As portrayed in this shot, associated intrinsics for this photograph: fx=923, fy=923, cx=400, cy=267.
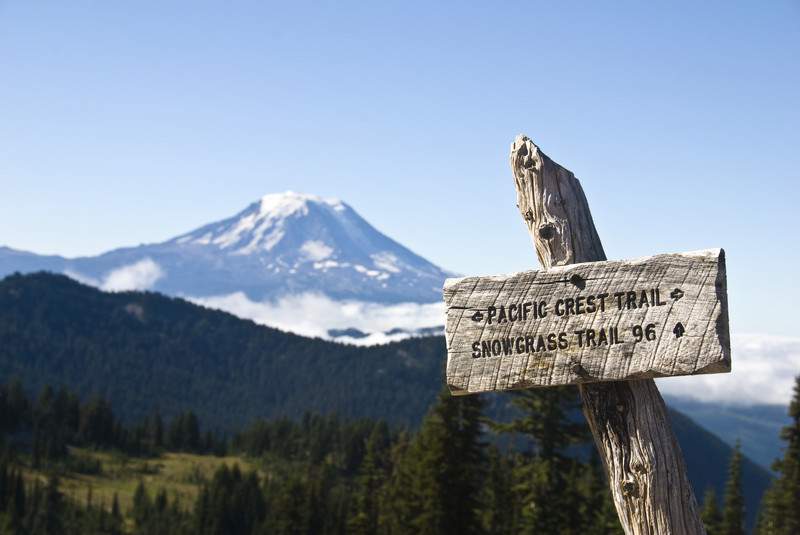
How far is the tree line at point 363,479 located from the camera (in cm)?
3247

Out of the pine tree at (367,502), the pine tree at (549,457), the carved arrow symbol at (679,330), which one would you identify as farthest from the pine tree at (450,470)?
the carved arrow symbol at (679,330)

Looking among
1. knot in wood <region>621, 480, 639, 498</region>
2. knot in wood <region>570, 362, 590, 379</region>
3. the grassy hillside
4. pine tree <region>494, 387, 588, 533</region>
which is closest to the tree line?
pine tree <region>494, 387, 588, 533</region>

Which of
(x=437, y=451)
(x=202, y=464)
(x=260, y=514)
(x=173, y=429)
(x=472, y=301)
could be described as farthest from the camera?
(x=173, y=429)

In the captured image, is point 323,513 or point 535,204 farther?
point 323,513

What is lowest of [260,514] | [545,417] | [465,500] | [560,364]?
[260,514]

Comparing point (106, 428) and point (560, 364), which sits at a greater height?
point (560, 364)

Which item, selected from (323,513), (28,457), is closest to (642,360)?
(323,513)

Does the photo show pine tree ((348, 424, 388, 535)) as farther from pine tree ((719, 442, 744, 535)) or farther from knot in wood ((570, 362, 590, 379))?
knot in wood ((570, 362, 590, 379))

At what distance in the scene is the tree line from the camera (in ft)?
107

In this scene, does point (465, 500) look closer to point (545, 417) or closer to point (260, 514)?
point (545, 417)

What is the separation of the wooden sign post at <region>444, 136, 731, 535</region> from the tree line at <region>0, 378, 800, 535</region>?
69.2ft

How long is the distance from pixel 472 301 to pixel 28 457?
140791mm

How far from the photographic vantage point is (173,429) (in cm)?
16500

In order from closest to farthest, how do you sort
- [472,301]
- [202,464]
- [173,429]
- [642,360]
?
[642,360] → [472,301] → [202,464] → [173,429]
